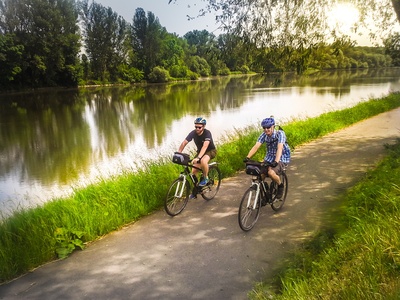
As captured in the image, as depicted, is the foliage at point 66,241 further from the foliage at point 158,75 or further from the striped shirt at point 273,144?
the foliage at point 158,75

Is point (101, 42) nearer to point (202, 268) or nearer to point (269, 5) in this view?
point (269, 5)

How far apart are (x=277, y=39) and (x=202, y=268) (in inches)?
342

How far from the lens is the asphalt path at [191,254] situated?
14.5 ft

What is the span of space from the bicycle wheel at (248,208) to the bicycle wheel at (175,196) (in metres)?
1.41

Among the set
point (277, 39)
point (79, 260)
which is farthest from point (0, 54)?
point (79, 260)

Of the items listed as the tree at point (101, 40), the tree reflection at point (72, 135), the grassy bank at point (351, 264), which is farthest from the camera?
the tree at point (101, 40)

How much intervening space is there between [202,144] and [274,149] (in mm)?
1588

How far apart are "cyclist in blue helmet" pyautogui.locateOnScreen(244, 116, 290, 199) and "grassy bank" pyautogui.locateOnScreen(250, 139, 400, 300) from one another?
1.28m

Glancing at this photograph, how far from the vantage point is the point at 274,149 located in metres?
6.28

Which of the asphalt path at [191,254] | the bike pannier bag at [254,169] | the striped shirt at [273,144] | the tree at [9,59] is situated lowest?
the asphalt path at [191,254]

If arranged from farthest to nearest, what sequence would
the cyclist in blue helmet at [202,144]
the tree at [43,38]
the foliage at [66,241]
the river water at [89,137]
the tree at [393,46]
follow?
the tree at [43,38] < the tree at [393,46] < the river water at [89,137] < the cyclist in blue helmet at [202,144] < the foliage at [66,241]

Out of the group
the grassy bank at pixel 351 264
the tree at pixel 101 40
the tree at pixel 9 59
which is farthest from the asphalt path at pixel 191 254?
the tree at pixel 101 40

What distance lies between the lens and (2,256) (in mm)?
5070

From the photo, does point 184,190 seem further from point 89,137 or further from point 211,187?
point 89,137
